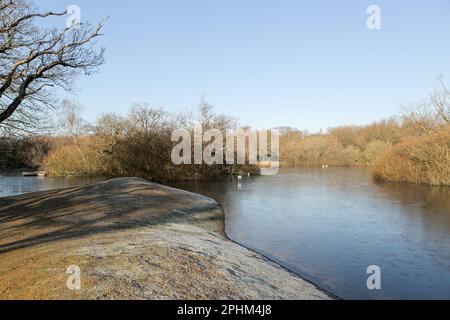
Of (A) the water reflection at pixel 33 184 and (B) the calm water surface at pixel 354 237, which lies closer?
(B) the calm water surface at pixel 354 237

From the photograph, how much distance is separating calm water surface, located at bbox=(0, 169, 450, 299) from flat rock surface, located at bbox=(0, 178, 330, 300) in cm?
113

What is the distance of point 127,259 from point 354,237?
826 centimetres

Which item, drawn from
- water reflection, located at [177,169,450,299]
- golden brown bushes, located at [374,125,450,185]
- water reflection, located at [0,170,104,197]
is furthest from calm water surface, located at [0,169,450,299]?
water reflection, located at [0,170,104,197]

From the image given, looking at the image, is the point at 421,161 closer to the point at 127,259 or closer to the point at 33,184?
the point at 127,259

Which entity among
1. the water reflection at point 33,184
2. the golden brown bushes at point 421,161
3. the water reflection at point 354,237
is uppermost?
the golden brown bushes at point 421,161

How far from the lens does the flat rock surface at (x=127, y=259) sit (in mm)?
5781

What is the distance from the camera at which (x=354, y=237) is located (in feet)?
40.8

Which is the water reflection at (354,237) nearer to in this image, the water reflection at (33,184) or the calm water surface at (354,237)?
the calm water surface at (354,237)

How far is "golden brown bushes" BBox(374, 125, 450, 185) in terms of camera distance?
98.1 feet

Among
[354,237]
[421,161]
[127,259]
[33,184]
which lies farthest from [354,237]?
[33,184]

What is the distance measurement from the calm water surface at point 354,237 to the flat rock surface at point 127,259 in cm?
→ 113

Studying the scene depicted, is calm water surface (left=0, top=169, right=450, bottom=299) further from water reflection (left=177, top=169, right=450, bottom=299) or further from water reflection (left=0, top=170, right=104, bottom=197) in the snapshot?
water reflection (left=0, top=170, right=104, bottom=197)

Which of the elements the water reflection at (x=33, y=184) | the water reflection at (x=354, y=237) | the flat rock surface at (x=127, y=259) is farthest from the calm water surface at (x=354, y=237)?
the water reflection at (x=33, y=184)
